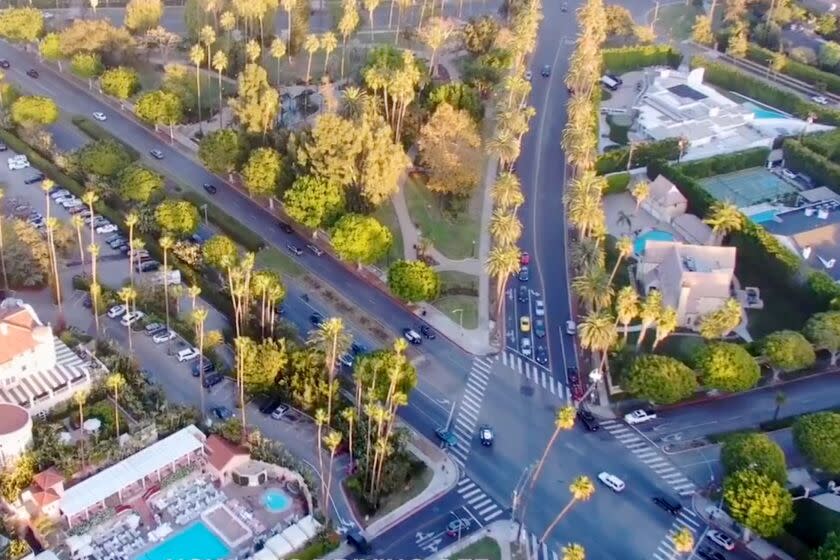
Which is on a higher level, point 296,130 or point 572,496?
point 296,130

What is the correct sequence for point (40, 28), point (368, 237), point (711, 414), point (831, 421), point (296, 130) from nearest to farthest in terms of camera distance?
1. point (831, 421)
2. point (711, 414)
3. point (368, 237)
4. point (296, 130)
5. point (40, 28)

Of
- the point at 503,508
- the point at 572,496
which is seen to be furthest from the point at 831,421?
the point at 503,508

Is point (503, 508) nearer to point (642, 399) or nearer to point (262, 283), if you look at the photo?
point (642, 399)

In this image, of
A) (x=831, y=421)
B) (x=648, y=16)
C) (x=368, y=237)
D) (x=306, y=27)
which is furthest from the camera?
(x=648, y=16)

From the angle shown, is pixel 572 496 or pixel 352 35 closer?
pixel 572 496

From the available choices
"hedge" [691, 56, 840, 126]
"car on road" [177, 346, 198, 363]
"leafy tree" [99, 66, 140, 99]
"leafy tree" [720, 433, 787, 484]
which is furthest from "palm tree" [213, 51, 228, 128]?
"leafy tree" [720, 433, 787, 484]

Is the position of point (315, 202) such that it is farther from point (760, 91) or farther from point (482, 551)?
point (760, 91)
